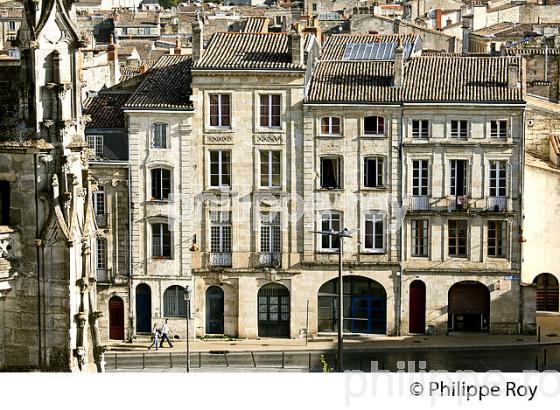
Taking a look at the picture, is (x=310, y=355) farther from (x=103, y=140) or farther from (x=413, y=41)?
(x=413, y=41)

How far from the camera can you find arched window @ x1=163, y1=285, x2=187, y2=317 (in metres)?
61.6

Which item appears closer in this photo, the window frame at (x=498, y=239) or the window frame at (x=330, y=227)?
the window frame at (x=498, y=239)

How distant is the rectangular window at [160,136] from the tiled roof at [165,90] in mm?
822

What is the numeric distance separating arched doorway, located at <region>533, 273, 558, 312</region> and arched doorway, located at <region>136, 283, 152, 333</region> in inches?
619

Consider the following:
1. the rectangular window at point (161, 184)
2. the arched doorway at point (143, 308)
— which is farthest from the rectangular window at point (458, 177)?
the arched doorway at point (143, 308)

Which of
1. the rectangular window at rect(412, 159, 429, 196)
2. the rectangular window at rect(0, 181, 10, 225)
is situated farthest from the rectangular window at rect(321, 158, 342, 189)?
the rectangular window at rect(0, 181, 10, 225)

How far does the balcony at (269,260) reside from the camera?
62.0 meters

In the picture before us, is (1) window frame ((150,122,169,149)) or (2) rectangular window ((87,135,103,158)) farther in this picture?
(1) window frame ((150,122,169,149))

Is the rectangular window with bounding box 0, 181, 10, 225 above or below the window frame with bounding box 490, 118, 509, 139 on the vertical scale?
below

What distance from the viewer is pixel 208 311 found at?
6222 centimetres

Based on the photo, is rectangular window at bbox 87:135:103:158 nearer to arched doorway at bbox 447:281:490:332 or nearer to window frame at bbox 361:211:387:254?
window frame at bbox 361:211:387:254

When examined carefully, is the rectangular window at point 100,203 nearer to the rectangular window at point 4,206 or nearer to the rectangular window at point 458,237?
Result: the rectangular window at point 458,237

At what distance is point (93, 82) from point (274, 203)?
1287cm

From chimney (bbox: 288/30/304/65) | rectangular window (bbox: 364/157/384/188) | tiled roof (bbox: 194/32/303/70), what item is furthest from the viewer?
rectangular window (bbox: 364/157/384/188)
